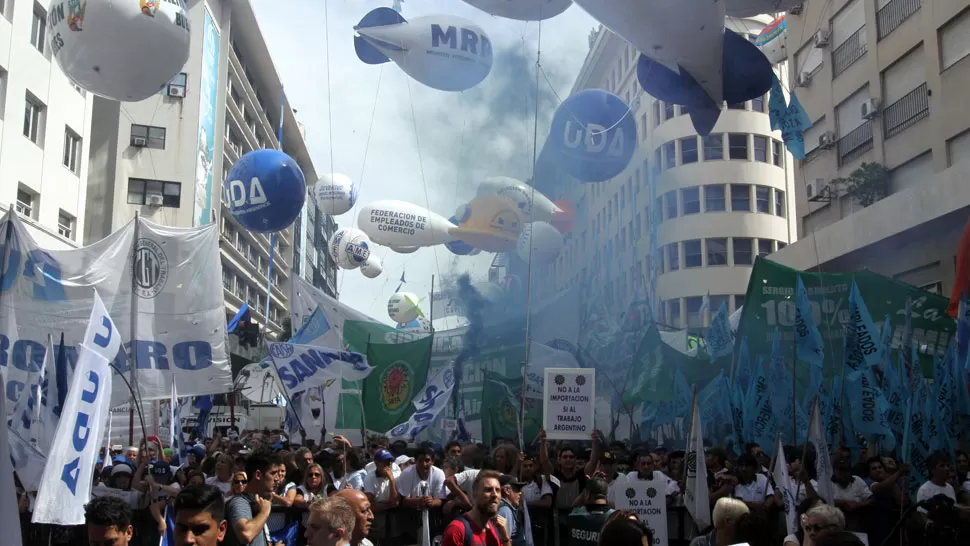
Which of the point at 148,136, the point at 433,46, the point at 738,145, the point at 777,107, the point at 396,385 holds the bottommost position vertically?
the point at 396,385

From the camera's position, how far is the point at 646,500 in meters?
8.38

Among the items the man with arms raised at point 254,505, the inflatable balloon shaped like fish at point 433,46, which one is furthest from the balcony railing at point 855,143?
the man with arms raised at point 254,505

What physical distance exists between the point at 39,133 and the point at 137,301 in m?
17.2

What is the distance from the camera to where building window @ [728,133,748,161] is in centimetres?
4628

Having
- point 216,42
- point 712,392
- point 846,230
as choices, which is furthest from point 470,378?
point 216,42

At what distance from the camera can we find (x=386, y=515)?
31.0 ft

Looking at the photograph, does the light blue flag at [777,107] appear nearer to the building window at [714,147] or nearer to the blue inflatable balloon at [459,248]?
the blue inflatable balloon at [459,248]

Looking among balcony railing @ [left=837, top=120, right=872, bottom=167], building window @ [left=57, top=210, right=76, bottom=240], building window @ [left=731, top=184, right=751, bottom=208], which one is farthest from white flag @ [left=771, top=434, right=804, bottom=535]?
building window @ [left=731, top=184, right=751, bottom=208]

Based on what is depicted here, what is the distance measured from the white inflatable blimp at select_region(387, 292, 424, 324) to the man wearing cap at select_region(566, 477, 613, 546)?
102 feet

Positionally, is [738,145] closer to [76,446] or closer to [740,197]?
[740,197]

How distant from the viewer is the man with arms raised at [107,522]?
4.57 metres

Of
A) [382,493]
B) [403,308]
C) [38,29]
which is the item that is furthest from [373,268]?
[382,493]

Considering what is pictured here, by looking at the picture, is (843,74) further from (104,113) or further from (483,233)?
(104,113)

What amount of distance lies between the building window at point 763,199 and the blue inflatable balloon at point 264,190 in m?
33.6
